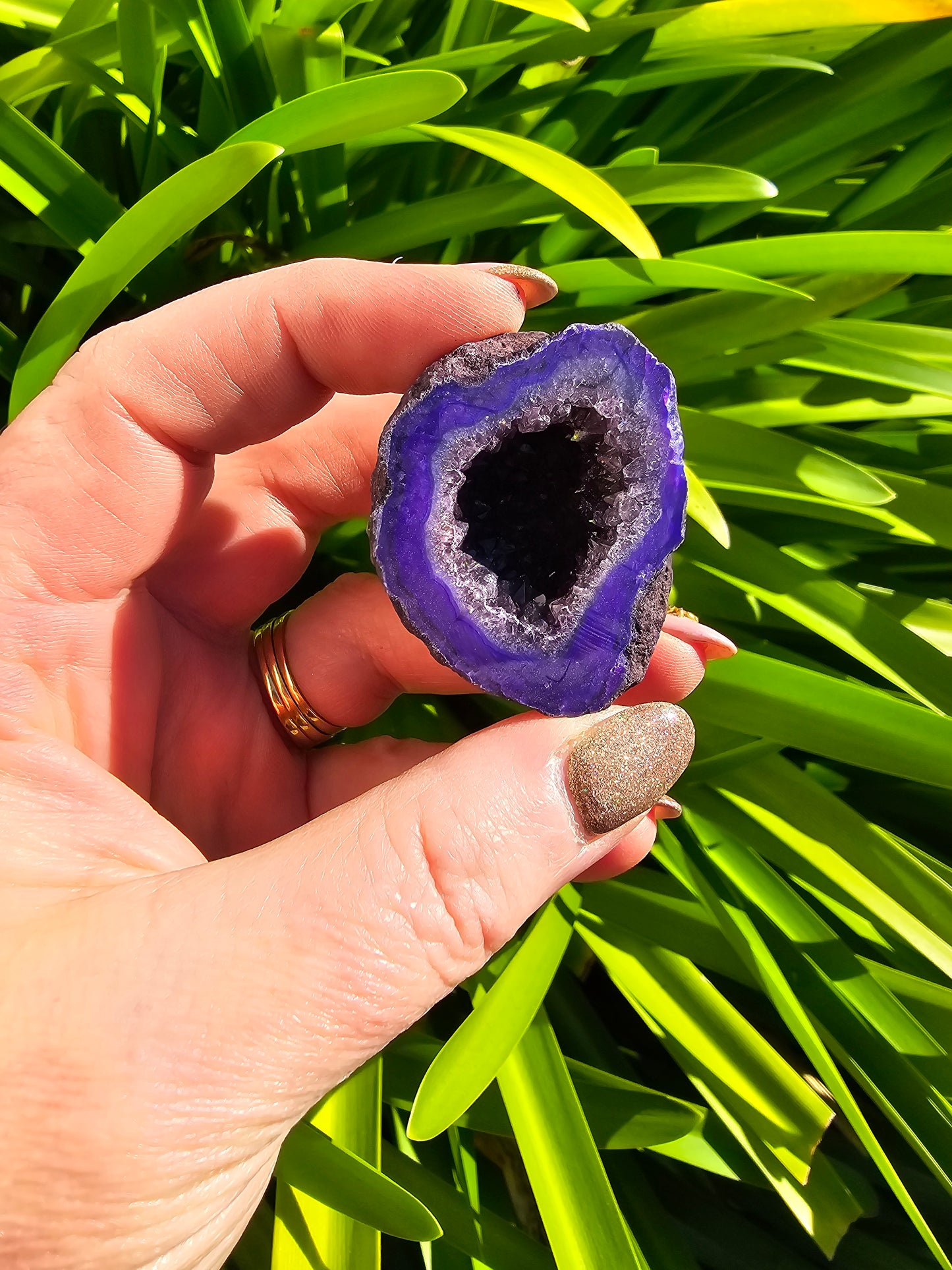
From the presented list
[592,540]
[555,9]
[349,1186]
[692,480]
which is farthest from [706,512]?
[349,1186]

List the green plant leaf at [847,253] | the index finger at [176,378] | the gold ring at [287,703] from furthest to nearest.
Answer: the gold ring at [287,703] < the green plant leaf at [847,253] < the index finger at [176,378]

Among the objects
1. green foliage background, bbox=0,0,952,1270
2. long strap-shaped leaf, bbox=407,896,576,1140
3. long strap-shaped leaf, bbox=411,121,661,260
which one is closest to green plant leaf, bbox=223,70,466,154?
green foliage background, bbox=0,0,952,1270

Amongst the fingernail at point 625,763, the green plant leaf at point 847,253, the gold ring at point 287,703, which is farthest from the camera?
the gold ring at point 287,703

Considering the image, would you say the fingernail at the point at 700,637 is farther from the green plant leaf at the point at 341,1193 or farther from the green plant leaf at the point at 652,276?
the green plant leaf at the point at 341,1193

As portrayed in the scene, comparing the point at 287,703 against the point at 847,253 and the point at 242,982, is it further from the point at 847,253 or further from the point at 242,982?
the point at 847,253

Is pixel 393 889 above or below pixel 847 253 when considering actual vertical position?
below

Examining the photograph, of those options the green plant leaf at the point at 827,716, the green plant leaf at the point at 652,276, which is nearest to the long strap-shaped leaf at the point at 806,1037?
the green plant leaf at the point at 827,716
